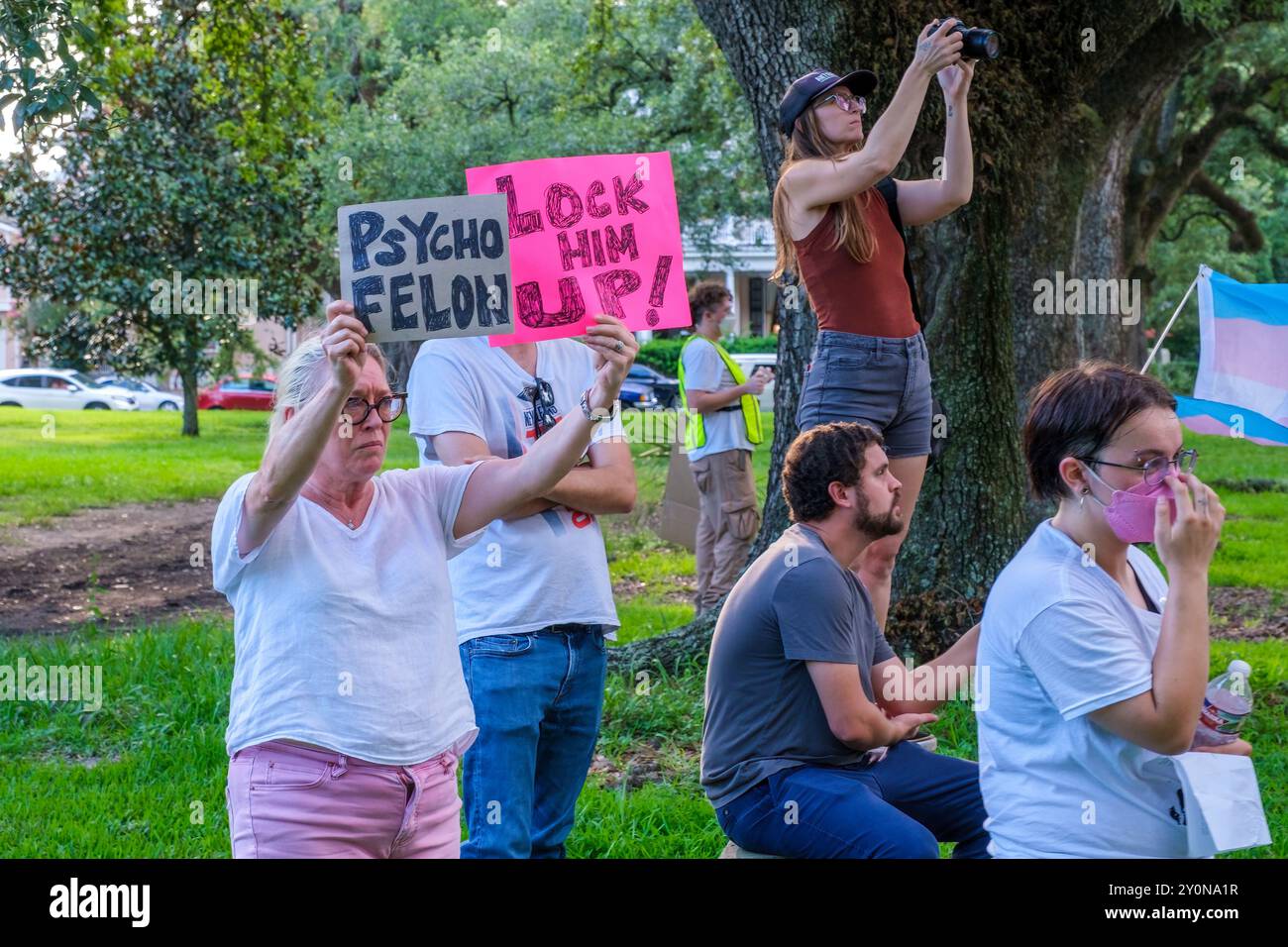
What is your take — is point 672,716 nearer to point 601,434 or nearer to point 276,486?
point 601,434

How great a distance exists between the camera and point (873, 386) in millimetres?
4637

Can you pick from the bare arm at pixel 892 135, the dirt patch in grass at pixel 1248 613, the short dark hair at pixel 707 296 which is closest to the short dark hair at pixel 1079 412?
the bare arm at pixel 892 135

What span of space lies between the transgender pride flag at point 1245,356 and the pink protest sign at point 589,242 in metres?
2.68

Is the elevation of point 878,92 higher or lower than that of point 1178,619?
A: higher

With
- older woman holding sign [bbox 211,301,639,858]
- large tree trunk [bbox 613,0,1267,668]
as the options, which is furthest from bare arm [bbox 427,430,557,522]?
large tree trunk [bbox 613,0,1267,668]

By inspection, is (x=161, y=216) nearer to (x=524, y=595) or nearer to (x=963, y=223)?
(x=963, y=223)

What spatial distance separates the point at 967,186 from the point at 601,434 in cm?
174

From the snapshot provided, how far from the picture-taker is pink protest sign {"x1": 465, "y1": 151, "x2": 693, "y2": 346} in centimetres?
349

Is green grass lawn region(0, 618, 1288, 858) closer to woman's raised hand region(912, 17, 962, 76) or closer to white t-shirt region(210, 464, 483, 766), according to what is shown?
white t-shirt region(210, 464, 483, 766)

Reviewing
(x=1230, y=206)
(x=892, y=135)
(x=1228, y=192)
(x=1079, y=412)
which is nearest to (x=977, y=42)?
(x=892, y=135)

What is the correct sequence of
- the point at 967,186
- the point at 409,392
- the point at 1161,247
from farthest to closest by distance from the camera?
1. the point at 1161,247
2. the point at 967,186
3. the point at 409,392

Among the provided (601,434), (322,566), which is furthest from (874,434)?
(322,566)
